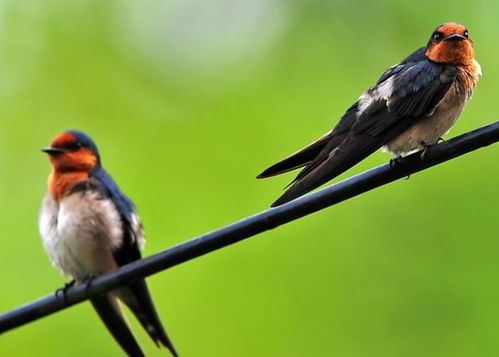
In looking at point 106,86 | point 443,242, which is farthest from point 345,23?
point 443,242

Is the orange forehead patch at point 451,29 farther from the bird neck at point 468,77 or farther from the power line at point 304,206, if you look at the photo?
the power line at point 304,206

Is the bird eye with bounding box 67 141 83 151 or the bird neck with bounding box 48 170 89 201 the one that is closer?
the bird neck with bounding box 48 170 89 201

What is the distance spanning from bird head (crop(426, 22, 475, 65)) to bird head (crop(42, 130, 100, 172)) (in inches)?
71.1

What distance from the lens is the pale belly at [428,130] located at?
188 inches

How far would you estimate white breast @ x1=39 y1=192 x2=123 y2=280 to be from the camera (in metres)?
5.41

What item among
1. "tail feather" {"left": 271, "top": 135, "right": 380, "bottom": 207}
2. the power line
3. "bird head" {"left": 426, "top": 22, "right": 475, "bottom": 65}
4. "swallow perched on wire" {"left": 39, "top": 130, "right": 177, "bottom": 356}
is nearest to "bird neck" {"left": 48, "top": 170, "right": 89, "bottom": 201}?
"swallow perched on wire" {"left": 39, "top": 130, "right": 177, "bottom": 356}

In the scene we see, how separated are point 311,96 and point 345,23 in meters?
1.30

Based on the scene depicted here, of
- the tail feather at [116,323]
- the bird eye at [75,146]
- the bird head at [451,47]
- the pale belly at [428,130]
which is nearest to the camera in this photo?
the tail feather at [116,323]

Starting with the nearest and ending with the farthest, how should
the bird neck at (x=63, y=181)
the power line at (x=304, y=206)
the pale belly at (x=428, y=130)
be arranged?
the power line at (x=304, y=206) < the pale belly at (x=428, y=130) < the bird neck at (x=63, y=181)

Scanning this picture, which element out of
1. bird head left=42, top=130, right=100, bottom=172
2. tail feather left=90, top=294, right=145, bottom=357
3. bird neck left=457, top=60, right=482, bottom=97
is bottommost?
tail feather left=90, top=294, right=145, bottom=357

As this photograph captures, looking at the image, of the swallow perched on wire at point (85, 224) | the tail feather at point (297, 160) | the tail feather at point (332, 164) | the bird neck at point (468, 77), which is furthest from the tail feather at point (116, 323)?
the bird neck at point (468, 77)

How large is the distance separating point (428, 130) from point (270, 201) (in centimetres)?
256

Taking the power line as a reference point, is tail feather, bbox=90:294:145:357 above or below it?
below

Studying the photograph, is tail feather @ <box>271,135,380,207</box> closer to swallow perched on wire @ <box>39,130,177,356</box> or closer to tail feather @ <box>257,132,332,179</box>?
tail feather @ <box>257,132,332,179</box>
